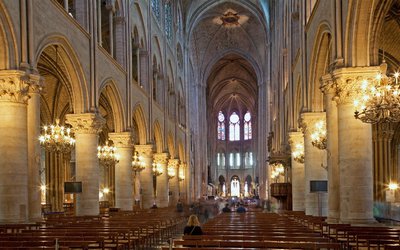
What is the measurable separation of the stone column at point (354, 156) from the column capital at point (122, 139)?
1545 cm

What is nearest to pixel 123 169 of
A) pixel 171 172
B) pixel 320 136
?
pixel 320 136

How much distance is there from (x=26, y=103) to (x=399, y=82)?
1075cm

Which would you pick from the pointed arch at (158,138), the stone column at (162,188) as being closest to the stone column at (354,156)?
the pointed arch at (158,138)

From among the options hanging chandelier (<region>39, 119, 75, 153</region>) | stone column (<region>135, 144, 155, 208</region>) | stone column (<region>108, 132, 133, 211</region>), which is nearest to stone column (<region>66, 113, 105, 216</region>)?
hanging chandelier (<region>39, 119, 75, 153</region>)

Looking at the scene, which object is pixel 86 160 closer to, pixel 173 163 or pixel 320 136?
pixel 320 136

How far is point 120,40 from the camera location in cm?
2755

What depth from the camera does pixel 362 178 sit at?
45.3ft

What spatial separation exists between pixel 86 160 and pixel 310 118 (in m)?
9.98

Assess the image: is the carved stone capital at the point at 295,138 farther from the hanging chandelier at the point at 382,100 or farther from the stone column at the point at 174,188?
the stone column at the point at 174,188

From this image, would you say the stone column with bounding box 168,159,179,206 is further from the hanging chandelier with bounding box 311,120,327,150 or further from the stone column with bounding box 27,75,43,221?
the stone column with bounding box 27,75,43,221

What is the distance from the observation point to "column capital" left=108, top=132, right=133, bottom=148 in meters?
27.3

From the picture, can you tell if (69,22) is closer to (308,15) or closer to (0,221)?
(0,221)

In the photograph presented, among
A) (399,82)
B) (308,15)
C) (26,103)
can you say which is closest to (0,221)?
(26,103)

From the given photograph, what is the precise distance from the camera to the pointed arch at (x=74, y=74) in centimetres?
1938
